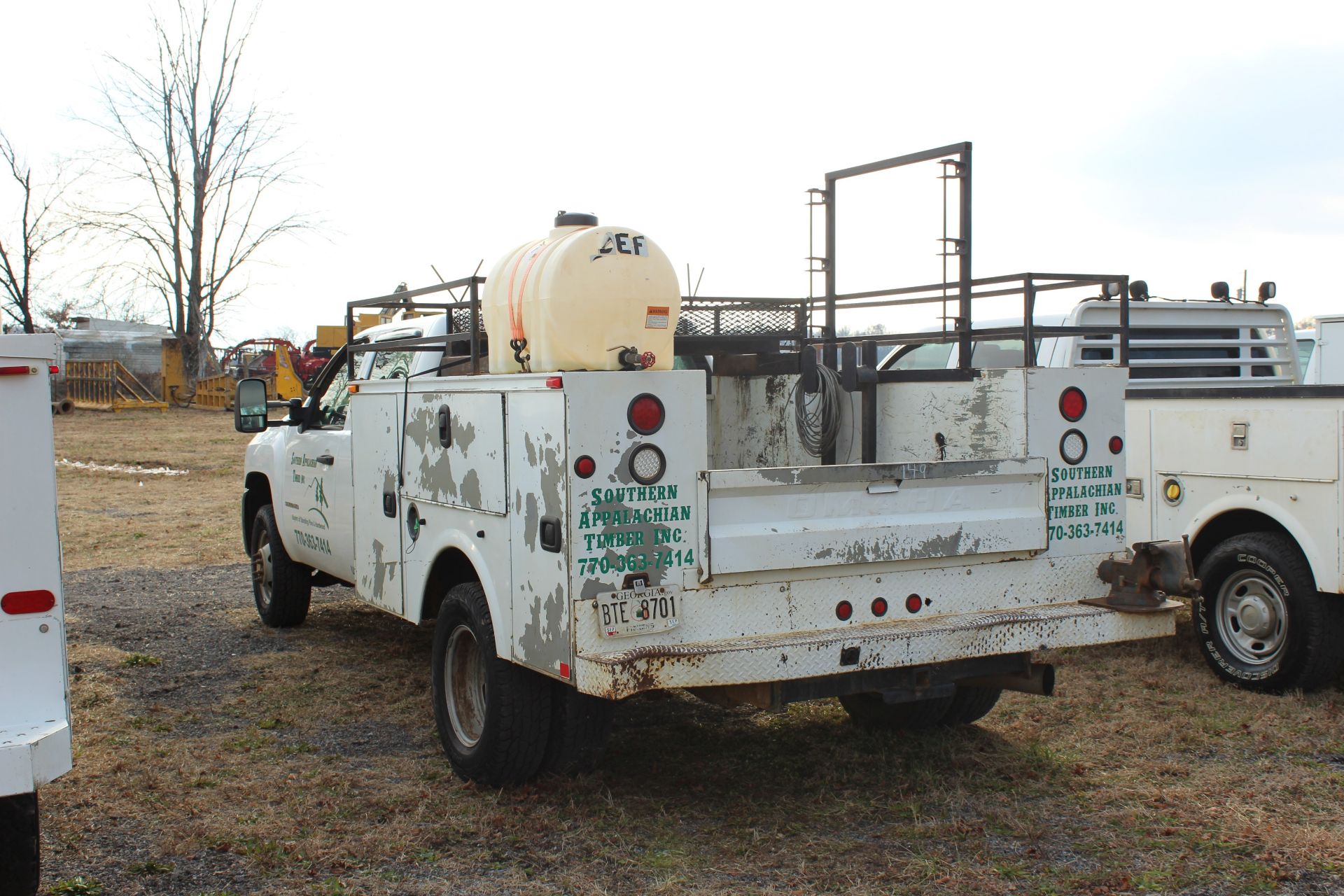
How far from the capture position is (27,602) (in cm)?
332

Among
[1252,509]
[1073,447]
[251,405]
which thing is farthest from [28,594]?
[1252,509]

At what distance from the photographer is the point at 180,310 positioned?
4288 cm

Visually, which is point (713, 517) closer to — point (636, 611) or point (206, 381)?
point (636, 611)

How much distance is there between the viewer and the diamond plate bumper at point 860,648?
3.93 m

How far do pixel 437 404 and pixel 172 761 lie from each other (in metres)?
1.93

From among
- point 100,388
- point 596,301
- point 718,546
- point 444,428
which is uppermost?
point 100,388

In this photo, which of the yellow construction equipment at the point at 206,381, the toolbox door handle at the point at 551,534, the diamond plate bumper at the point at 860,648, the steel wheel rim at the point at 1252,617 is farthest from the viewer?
the yellow construction equipment at the point at 206,381

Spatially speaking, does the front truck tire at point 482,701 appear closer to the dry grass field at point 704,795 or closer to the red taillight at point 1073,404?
the dry grass field at point 704,795

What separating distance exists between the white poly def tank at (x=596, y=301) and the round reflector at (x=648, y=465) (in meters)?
0.43

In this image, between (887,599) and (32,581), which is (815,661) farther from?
(32,581)

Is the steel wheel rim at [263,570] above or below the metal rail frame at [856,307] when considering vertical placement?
below

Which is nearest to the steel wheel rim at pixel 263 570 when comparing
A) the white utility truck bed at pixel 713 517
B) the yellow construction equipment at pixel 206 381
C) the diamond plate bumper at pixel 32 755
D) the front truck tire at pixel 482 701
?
the white utility truck bed at pixel 713 517

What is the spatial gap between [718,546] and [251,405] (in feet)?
13.9

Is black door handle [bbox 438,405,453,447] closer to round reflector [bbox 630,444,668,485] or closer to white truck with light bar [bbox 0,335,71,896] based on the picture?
round reflector [bbox 630,444,668,485]
